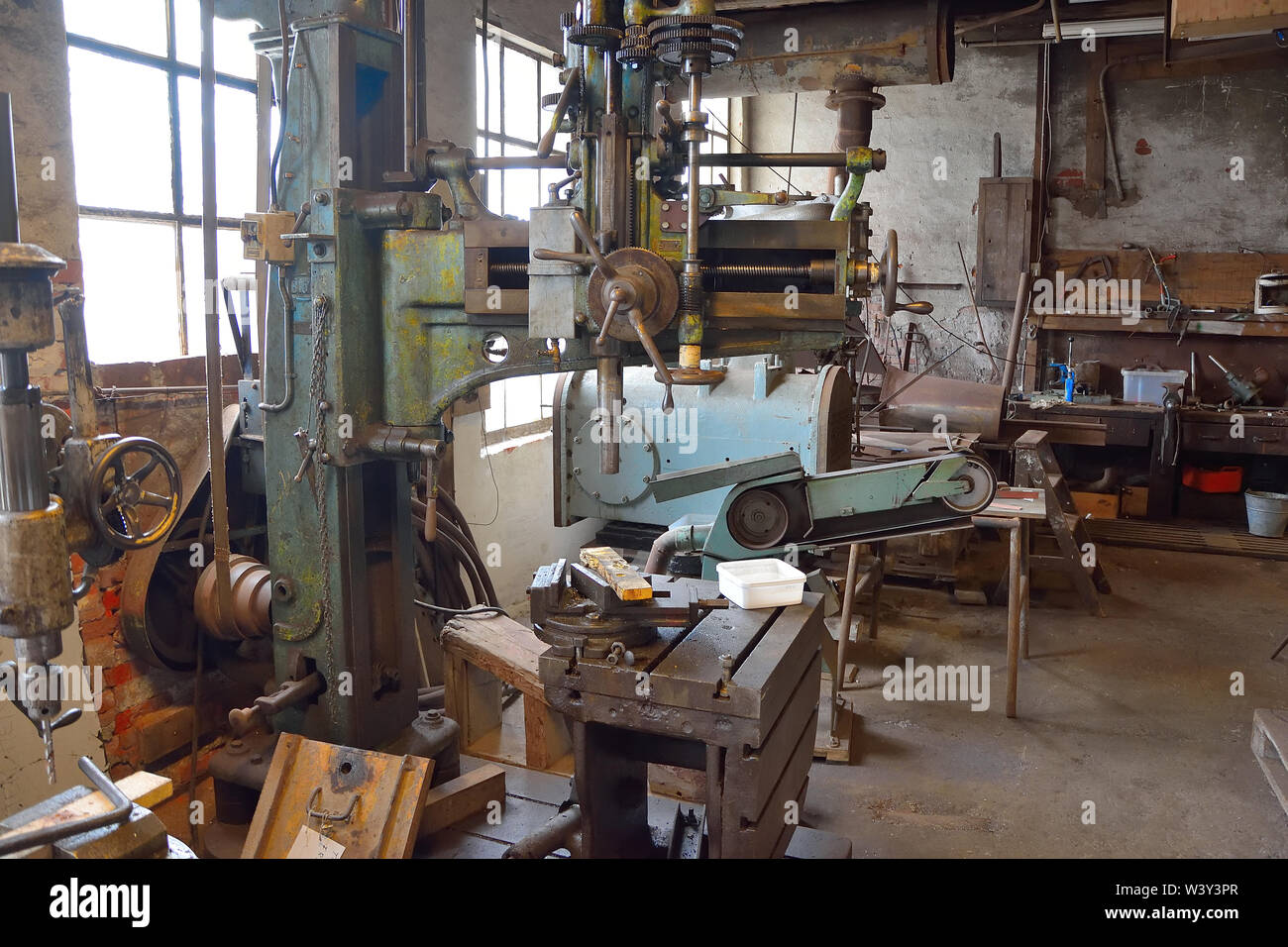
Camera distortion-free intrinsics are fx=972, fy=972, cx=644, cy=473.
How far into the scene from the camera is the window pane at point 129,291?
2.53m

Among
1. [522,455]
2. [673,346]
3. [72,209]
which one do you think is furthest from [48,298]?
[522,455]

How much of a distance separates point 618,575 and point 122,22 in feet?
6.74

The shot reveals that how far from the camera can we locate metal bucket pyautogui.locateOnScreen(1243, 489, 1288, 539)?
17.9 feet

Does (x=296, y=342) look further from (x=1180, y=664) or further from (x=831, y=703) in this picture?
(x=1180, y=664)

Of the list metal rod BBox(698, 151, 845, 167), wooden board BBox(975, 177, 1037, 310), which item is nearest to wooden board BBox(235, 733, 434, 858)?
metal rod BBox(698, 151, 845, 167)

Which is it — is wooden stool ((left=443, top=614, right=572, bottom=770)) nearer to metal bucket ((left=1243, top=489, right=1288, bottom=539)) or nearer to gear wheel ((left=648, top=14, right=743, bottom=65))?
gear wheel ((left=648, top=14, right=743, bottom=65))

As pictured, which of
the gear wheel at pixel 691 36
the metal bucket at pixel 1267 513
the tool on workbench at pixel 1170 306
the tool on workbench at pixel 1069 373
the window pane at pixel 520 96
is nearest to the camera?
Answer: the gear wheel at pixel 691 36

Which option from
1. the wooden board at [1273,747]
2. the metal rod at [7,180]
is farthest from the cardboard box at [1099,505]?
the metal rod at [7,180]

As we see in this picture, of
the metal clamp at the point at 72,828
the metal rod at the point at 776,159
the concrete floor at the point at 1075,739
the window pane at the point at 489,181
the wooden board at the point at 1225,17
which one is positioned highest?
the wooden board at the point at 1225,17

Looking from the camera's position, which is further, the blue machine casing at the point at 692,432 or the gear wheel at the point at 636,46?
the blue machine casing at the point at 692,432

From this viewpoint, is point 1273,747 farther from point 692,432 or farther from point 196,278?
point 196,278

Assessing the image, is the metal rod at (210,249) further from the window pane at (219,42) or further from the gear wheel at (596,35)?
the window pane at (219,42)

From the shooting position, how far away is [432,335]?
6.18 feet
